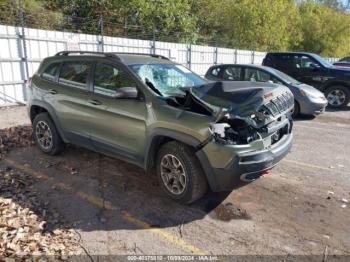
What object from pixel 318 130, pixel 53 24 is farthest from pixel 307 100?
pixel 53 24

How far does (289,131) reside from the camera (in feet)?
14.2

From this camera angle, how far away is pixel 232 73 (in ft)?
31.8

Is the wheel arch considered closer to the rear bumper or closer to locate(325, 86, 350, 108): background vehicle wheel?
the rear bumper

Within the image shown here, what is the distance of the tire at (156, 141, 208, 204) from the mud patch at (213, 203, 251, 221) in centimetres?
30

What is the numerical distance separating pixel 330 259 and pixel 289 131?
1782 millimetres

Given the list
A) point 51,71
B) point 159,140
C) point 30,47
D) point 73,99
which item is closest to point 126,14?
point 30,47

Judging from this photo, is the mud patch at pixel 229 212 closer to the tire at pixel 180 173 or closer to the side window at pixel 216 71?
the tire at pixel 180 173

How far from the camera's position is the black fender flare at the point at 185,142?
3.50 metres

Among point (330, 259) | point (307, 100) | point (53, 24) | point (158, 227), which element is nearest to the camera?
point (330, 259)

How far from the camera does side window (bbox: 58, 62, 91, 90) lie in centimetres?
478

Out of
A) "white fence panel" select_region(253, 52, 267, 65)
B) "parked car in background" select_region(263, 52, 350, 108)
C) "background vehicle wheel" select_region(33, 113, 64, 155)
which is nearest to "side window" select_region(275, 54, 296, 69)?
"parked car in background" select_region(263, 52, 350, 108)

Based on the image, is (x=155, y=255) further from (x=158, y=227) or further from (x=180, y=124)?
(x=180, y=124)

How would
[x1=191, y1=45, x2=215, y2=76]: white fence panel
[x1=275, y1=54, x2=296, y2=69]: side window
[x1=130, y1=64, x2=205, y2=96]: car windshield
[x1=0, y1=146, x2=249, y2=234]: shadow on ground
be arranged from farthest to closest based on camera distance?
[x1=191, y1=45, x2=215, y2=76]: white fence panel, [x1=275, y1=54, x2=296, y2=69]: side window, [x1=130, y1=64, x2=205, y2=96]: car windshield, [x1=0, y1=146, x2=249, y2=234]: shadow on ground

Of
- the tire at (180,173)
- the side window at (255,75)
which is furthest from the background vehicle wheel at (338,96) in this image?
the tire at (180,173)
